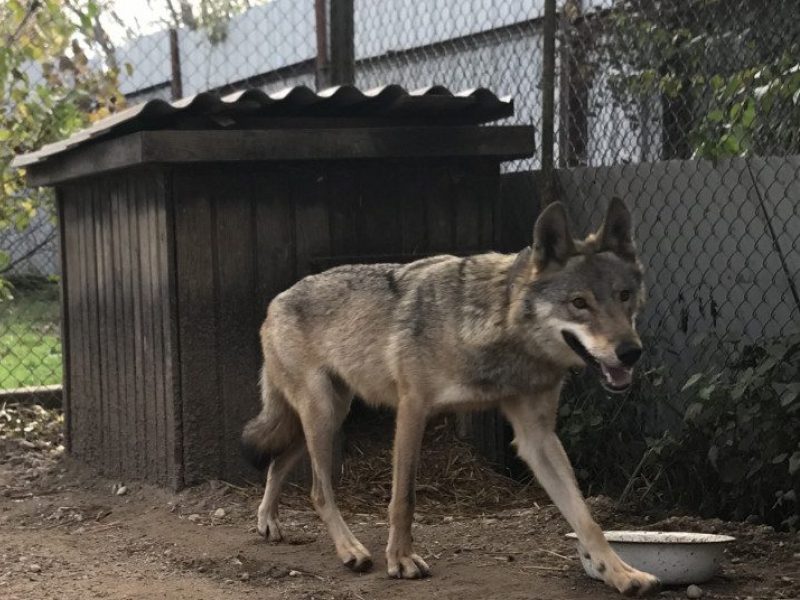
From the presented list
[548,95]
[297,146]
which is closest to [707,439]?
[548,95]

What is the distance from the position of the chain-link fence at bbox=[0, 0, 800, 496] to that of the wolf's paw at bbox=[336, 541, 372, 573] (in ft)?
5.96

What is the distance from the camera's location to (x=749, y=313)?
19.8 ft

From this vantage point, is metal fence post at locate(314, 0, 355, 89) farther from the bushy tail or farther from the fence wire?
the bushy tail

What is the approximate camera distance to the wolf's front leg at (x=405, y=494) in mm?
4703

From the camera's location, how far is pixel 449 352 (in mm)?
4836

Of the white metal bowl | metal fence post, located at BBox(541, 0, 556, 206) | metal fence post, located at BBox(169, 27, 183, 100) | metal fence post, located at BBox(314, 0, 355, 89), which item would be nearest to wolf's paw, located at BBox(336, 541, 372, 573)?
the white metal bowl

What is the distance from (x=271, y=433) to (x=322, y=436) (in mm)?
354

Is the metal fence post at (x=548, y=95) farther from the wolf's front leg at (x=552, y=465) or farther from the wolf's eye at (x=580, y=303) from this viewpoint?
the wolf's eye at (x=580, y=303)

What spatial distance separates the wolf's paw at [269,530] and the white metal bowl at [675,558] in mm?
1513

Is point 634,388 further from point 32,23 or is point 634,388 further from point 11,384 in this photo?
point 11,384

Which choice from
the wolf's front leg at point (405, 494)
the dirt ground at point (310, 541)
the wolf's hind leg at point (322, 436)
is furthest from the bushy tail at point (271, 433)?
the wolf's front leg at point (405, 494)

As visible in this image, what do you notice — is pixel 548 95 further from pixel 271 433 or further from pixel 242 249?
pixel 271 433

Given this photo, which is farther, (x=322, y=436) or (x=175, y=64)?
(x=175, y=64)

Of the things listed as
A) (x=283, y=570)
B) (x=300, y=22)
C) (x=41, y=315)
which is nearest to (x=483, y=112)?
(x=283, y=570)
